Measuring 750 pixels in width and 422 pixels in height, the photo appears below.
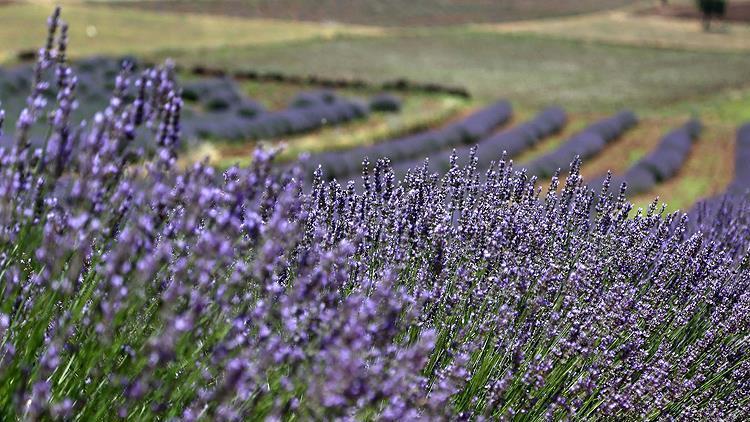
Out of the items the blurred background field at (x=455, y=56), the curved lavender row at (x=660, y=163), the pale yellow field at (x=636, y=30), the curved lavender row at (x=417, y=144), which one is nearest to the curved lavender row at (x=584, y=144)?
the blurred background field at (x=455, y=56)

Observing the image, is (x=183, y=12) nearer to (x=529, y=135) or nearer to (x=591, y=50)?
(x=591, y=50)

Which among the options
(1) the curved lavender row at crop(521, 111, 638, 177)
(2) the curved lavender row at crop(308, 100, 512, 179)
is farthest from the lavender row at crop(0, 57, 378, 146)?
(1) the curved lavender row at crop(521, 111, 638, 177)

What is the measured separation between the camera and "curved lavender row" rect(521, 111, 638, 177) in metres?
15.9

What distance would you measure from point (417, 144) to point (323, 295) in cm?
1455

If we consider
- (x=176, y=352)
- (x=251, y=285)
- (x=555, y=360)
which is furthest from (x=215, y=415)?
(x=555, y=360)

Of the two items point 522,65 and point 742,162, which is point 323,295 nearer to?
point 742,162

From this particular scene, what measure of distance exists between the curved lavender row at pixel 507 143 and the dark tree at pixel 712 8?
32385 millimetres

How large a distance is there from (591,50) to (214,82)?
2402 centimetres

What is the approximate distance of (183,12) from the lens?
143ft

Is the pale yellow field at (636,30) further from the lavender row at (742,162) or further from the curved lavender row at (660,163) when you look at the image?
the curved lavender row at (660,163)

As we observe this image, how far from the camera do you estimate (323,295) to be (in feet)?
9.84

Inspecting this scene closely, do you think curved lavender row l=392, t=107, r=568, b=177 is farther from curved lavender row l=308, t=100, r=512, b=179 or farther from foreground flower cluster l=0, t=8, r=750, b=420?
Result: foreground flower cluster l=0, t=8, r=750, b=420

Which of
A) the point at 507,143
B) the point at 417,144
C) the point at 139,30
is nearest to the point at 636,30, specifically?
the point at 139,30

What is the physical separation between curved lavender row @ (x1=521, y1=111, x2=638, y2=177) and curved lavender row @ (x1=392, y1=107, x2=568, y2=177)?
2.69 feet
